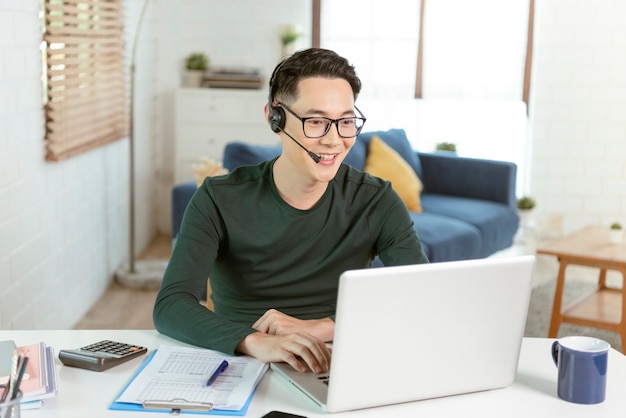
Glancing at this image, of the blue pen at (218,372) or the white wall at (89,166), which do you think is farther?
the white wall at (89,166)

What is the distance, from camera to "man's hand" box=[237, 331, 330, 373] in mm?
1521

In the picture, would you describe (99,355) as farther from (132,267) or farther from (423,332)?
(132,267)

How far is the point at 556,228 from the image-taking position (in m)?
5.98

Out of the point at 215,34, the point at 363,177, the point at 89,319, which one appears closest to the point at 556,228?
the point at 215,34

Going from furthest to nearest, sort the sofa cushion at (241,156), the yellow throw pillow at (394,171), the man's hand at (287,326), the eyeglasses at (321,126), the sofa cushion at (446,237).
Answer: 1. the yellow throw pillow at (394,171)
2. the sofa cushion at (446,237)
3. the sofa cushion at (241,156)
4. the eyeglasses at (321,126)
5. the man's hand at (287,326)

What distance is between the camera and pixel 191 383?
1.47 metres

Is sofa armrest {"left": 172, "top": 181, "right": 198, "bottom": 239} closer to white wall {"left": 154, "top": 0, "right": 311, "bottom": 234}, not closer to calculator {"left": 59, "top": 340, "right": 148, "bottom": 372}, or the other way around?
white wall {"left": 154, "top": 0, "right": 311, "bottom": 234}

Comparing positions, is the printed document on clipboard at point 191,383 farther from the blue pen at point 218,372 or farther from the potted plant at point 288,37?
the potted plant at point 288,37

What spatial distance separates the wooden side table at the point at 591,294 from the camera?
12.2ft

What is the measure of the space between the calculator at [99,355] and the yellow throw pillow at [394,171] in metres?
3.16

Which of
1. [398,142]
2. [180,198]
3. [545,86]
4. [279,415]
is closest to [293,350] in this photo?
[279,415]

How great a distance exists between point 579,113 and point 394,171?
5.59ft

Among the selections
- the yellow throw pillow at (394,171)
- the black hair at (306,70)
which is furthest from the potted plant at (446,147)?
the black hair at (306,70)

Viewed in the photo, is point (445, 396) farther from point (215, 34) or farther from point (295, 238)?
point (215, 34)
